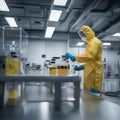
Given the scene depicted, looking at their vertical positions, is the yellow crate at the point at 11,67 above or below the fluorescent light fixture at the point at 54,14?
below

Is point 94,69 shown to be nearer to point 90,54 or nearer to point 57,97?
point 90,54

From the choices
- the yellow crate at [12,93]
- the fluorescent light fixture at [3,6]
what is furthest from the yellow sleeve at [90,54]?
the fluorescent light fixture at [3,6]

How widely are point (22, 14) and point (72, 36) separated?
320 centimetres

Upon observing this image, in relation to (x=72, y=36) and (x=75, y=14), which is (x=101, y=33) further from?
(x=75, y=14)

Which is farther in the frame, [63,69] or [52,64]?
[52,64]

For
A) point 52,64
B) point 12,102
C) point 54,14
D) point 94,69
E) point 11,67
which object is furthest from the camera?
point 54,14

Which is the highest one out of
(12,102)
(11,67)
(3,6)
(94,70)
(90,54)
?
(3,6)

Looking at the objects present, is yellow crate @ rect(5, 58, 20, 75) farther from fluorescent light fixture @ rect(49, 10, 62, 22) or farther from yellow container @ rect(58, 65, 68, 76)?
fluorescent light fixture @ rect(49, 10, 62, 22)

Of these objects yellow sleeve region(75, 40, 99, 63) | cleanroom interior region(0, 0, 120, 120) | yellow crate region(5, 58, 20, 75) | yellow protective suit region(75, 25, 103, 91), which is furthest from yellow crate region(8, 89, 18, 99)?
yellow protective suit region(75, 25, 103, 91)

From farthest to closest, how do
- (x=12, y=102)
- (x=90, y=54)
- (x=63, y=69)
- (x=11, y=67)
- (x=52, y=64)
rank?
(x=90, y=54) < (x=52, y=64) < (x=63, y=69) < (x=12, y=102) < (x=11, y=67)

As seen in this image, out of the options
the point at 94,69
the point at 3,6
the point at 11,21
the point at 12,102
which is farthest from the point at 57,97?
the point at 11,21

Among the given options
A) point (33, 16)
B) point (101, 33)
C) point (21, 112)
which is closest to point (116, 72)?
point (101, 33)

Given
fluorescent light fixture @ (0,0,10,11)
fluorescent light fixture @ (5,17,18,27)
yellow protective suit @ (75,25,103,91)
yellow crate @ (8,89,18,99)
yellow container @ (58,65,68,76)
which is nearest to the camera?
yellow crate @ (8,89,18,99)

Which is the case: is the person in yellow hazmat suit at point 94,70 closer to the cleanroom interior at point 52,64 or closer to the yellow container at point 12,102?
the cleanroom interior at point 52,64
